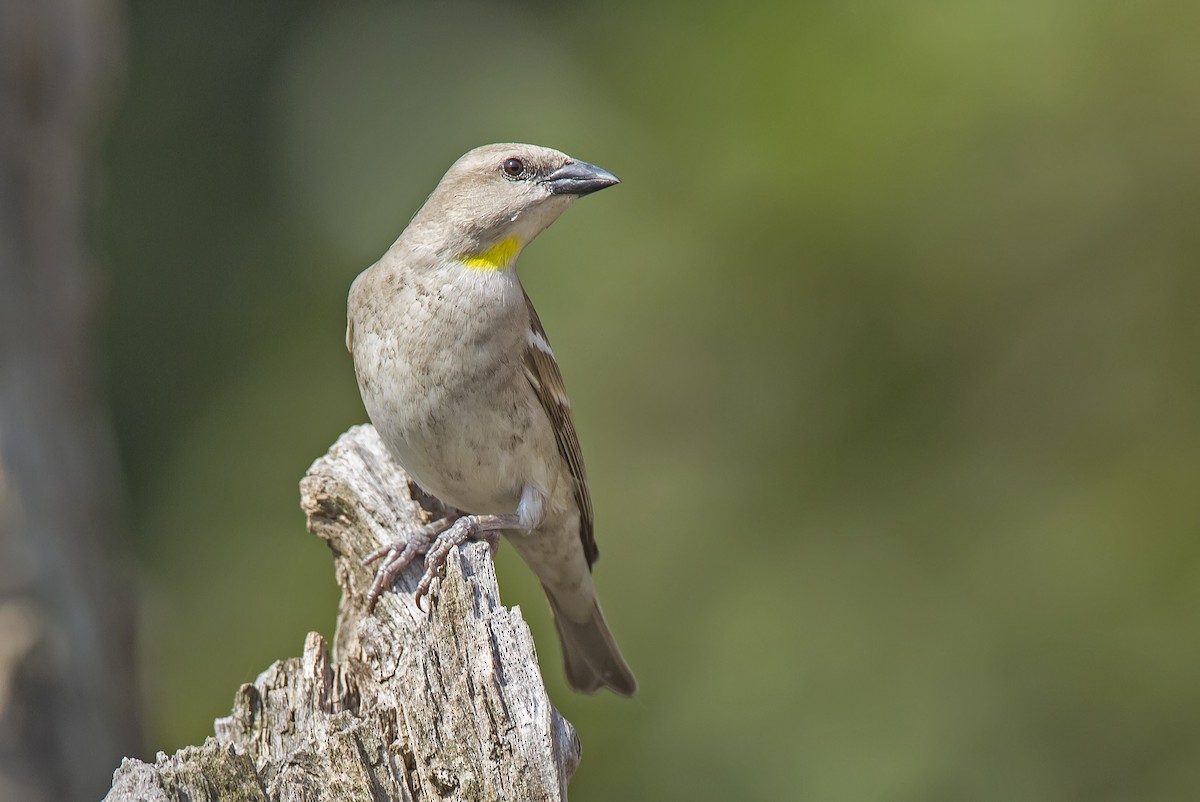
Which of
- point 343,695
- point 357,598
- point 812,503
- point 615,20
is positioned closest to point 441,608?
point 343,695

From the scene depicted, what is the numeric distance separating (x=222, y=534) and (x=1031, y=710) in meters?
5.04

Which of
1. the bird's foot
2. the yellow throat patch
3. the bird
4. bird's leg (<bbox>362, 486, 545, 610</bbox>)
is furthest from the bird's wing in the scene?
the bird's foot

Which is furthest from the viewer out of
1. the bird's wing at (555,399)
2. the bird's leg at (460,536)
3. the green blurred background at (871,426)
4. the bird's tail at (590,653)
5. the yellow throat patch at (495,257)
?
the green blurred background at (871,426)

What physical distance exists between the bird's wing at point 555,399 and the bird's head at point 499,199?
28 centimetres

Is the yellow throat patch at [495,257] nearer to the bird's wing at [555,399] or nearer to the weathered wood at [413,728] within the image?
the bird's wing at [555,399]

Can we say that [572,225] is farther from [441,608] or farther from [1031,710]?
[441,608]

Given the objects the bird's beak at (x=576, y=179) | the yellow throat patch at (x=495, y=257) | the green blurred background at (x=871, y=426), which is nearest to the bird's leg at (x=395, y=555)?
the yellow throat patch at (x=495, y=257)

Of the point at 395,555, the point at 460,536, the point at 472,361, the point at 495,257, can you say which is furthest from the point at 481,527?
the point at 495,257

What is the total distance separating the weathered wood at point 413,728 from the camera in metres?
3.42

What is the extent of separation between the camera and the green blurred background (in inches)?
275

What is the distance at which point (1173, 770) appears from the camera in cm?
678

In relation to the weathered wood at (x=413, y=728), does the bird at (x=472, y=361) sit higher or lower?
higher

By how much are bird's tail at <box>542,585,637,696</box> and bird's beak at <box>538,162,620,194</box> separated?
1709mm

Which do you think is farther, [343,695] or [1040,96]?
[1040,96]
